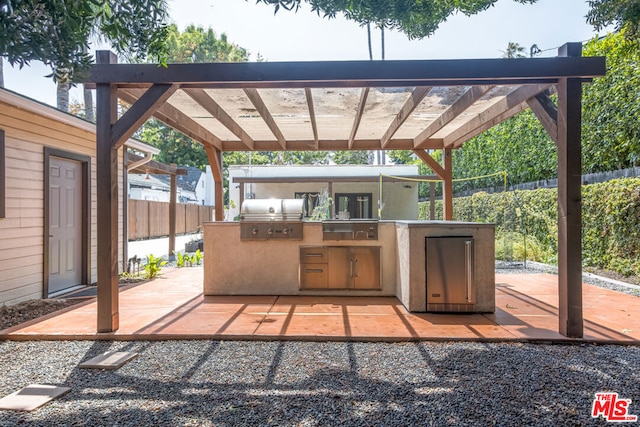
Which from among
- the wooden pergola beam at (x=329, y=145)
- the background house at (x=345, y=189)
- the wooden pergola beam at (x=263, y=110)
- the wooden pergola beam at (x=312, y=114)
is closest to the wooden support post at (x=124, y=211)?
the wooden pergola beam at (x=329, y=145)

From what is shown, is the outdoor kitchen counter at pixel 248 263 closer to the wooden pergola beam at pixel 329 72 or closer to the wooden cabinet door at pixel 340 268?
the wooden cabinet door at pixel 340 268

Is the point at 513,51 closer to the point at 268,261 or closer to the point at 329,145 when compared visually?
the point at 329,145

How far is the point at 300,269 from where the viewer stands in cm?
532

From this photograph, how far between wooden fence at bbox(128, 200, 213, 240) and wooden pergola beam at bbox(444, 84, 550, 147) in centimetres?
1207

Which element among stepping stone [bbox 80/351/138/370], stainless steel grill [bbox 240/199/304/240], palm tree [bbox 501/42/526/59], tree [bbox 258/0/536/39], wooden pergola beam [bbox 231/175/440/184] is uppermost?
palm tree [bbox 501/42/526/59]

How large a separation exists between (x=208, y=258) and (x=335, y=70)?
3.11 meters

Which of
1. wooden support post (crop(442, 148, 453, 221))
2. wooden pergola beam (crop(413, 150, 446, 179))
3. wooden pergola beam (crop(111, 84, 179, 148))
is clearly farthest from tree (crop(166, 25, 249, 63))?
wooden pergola beam (crop(111, 84, 179, 148))

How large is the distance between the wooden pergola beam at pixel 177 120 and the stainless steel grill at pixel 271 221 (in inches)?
56.5

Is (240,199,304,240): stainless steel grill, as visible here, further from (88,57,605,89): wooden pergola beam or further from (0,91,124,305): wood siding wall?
(0,91,124,305): wood siding wall

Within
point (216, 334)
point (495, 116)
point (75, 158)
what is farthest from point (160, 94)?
point (495, 116)

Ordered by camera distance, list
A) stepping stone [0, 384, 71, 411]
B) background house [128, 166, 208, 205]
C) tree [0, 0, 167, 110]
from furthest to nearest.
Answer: background house [128, 166, 208, 205] → tree [0, 0, 167, 110] → stepping stone [0, 384, 71, 411]

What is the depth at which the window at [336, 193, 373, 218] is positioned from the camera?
47.1ft

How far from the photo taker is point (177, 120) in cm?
521

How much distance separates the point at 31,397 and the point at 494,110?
5432mm
